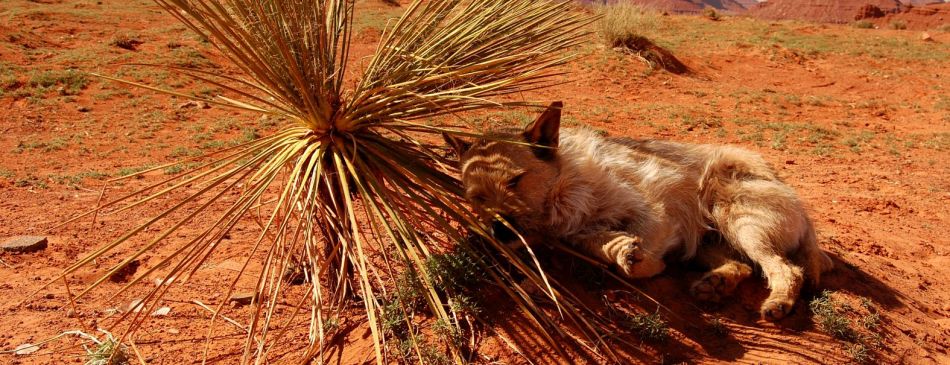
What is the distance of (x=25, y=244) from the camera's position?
15.0 feet

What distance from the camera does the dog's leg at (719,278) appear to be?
140 inches

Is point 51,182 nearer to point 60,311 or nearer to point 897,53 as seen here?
point 60,311

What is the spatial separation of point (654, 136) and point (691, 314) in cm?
657

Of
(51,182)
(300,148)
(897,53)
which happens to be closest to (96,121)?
(51,182)

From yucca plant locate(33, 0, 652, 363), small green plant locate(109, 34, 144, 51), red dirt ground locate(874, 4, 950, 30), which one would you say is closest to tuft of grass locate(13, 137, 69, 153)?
yucca plant locate(33, 0, 652, 363)

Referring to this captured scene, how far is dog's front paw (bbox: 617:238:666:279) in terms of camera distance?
3217 millimetres

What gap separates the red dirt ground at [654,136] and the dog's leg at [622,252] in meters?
0.15

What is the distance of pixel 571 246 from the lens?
362 centimetres

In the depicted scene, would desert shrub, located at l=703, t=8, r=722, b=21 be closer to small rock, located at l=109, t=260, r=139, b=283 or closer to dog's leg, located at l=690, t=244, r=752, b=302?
dog's leg, located at l=690, t=244, r=752, b=302

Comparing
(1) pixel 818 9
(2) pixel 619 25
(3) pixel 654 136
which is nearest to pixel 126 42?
(2) pixel 619 25

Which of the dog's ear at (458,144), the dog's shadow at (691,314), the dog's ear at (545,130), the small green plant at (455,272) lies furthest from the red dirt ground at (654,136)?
the dog's ear at (458,144)

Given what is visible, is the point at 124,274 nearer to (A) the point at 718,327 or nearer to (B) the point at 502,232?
(B) the point at 502,232

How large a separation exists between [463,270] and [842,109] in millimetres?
12760

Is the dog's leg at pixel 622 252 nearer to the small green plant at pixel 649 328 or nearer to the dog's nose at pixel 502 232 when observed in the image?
the small green plant at pixel 649 328
